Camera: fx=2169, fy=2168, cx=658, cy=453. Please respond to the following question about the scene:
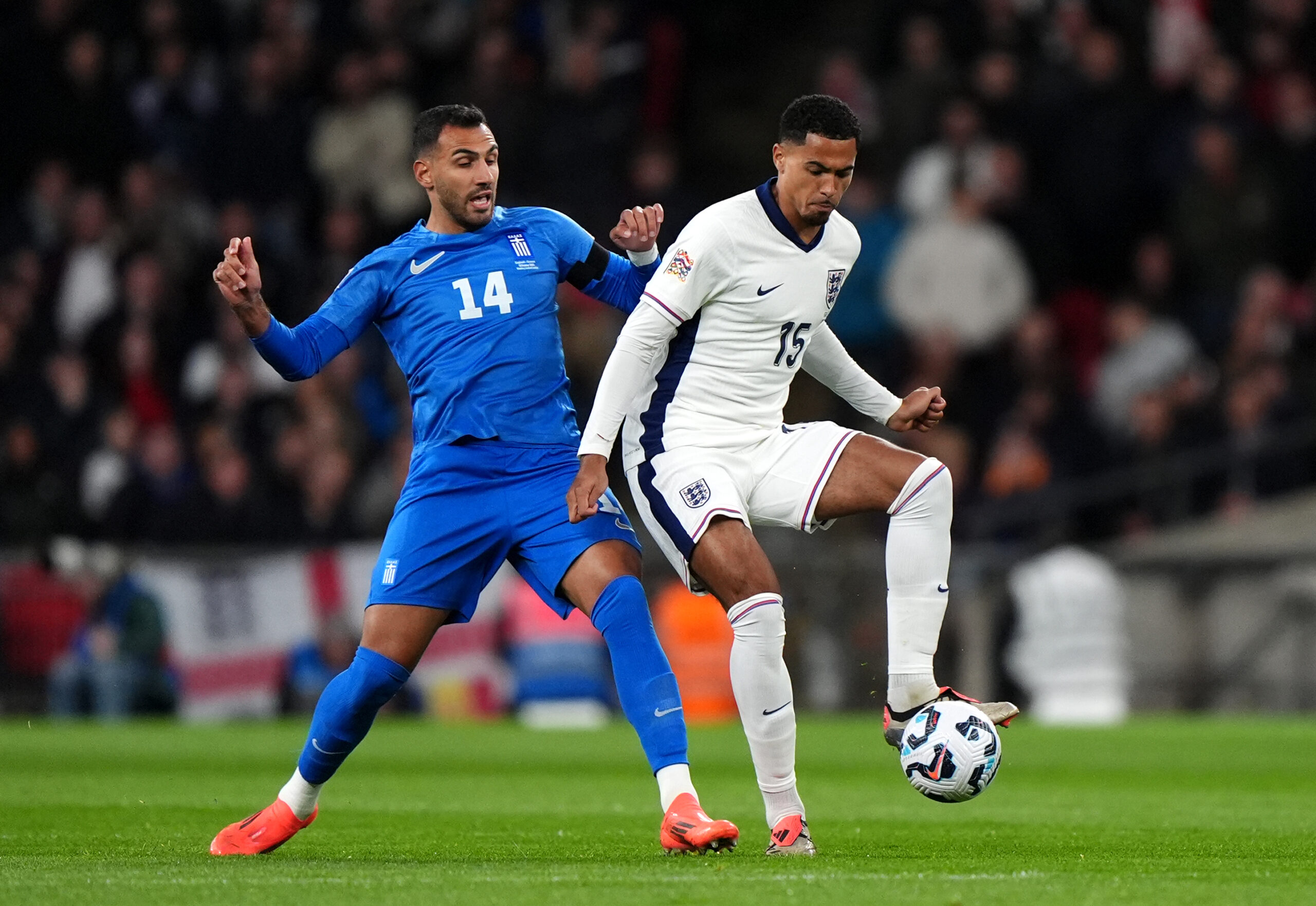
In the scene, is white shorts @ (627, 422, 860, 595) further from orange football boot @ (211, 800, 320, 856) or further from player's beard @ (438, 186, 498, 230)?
orange football boot @ (211, 800, 320, 856)

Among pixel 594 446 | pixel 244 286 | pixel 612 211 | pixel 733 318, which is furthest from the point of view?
pixel 612 211

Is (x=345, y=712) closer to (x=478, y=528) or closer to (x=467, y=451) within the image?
(x=478, y=528)

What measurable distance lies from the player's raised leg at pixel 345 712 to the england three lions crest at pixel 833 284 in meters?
1.57

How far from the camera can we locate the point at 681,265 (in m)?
6.68

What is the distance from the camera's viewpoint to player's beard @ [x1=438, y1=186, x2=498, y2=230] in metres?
6.95

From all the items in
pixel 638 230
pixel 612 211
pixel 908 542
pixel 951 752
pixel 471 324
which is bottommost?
pixel 951 752

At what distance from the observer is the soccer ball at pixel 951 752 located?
6.46 m

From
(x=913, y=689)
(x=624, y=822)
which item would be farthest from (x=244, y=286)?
(x=624, y=822)

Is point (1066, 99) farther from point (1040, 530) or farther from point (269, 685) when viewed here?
point (269, 685)

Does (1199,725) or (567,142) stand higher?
(567,142)

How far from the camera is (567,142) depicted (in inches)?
677

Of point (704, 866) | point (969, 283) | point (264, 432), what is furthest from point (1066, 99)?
point (704, 866)

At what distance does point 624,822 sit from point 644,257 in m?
2.29

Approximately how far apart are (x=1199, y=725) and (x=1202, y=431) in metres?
2.50
